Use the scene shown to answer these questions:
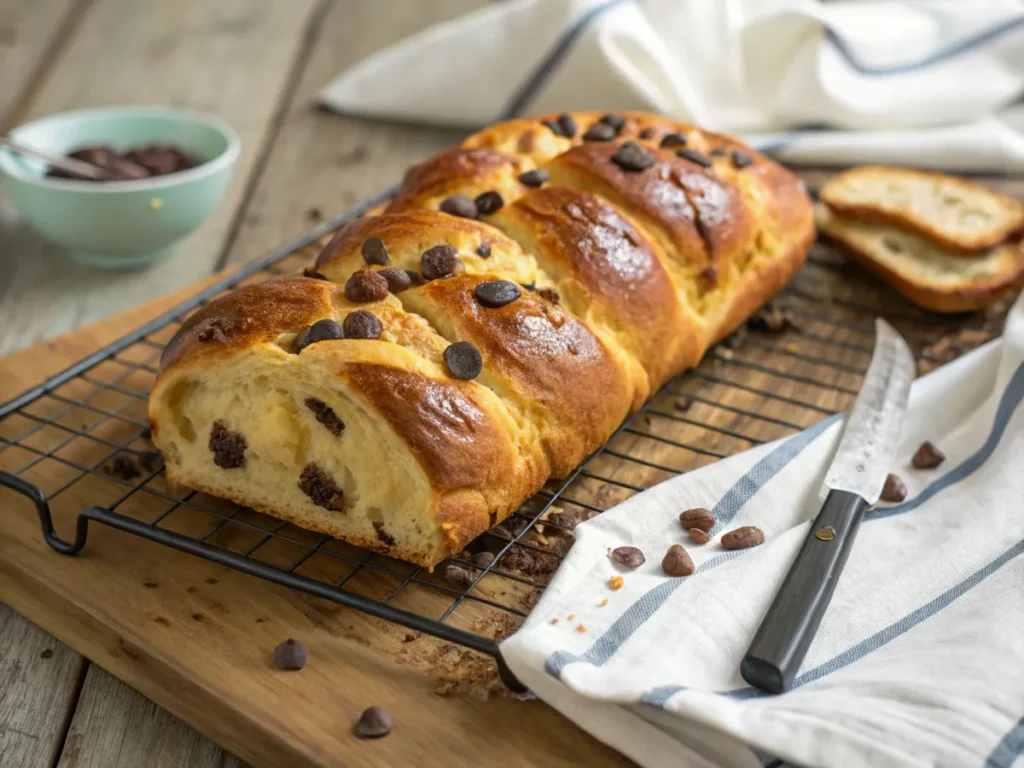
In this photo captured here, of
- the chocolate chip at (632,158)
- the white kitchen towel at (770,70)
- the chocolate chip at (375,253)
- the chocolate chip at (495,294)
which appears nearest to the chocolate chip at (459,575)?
the chocolate chip at (495,294)

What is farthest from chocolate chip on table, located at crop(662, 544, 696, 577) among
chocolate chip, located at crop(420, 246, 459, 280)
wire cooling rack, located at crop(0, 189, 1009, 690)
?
chocolate chip, located at crop(420, 246, 459, 280)

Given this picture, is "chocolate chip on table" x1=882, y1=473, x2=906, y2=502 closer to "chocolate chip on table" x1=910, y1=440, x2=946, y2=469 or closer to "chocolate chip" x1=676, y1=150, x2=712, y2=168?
"chocolate chip on table" x1=910, y1=440, x2=946, y2=469

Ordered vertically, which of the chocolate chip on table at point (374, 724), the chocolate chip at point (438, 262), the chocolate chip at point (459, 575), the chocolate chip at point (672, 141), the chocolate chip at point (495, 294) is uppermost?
the chocolate chip at point (672, 141)

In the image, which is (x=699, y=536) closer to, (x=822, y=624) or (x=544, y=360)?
(x=822, y=624)

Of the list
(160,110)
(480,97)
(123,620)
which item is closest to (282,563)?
(123,620)

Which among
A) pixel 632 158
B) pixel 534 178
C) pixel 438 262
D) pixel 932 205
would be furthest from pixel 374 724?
pixel 932 205

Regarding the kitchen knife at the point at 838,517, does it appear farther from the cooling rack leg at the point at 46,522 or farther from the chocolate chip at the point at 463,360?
the cooling rack leg at the point at 46,522
